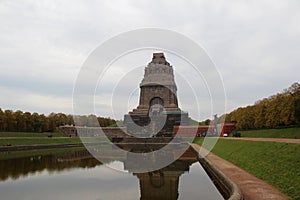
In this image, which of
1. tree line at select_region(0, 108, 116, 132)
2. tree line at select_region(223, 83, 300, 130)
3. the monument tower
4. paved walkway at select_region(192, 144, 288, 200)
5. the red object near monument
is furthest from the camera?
the monument tower

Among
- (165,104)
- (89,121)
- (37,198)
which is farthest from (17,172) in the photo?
(89,121)

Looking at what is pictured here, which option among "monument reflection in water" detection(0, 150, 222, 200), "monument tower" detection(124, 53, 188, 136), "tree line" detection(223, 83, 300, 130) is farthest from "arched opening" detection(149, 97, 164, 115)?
"monument reflection in water" detection(0, 150, 222, 200)

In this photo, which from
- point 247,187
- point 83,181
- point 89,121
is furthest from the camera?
point 89,121

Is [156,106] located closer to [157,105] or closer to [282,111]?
[157,105]

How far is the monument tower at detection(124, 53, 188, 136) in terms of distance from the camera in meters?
53.1

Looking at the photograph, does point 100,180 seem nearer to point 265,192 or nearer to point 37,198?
point 37,198

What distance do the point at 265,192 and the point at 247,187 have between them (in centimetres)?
92

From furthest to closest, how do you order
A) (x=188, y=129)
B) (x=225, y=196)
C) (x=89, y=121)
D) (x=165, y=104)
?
1. (x=89, y=121)
2. (x=165, y=104)
3. (x=188, y=129)
4. (x=225, y=196)

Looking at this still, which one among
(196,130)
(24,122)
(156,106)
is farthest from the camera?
(156,106)

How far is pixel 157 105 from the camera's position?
58500 mm

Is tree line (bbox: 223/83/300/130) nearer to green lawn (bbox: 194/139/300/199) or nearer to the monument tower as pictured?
the monument tower

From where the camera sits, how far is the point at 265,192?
8.09 meters

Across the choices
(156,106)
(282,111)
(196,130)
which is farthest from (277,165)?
(156,106)

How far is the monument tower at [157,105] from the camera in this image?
5306cm
